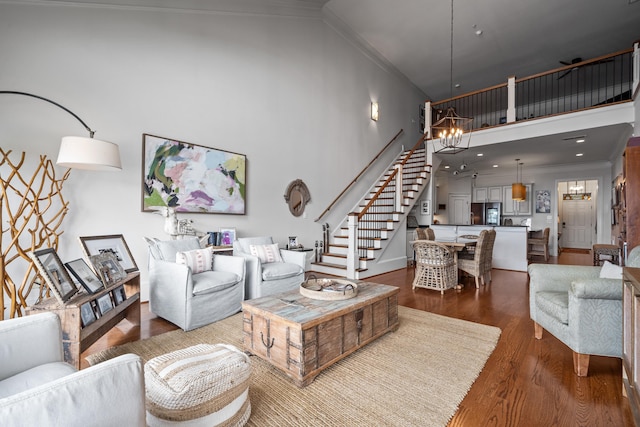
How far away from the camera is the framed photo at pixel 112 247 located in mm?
2721

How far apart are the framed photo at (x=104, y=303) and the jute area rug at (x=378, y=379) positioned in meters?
0.34

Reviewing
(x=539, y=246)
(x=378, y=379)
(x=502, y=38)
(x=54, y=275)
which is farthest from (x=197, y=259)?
(x=539, y=246)

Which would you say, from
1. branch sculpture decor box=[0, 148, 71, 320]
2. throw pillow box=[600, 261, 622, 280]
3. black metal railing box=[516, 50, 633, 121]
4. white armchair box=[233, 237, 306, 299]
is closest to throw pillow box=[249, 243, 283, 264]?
white armchair box=[233, 237, 306, 299]

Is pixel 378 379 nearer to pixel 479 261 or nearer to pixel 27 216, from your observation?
pixel 479 261

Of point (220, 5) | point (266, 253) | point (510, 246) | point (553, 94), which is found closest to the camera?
point (266, 253)

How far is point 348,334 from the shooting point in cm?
221

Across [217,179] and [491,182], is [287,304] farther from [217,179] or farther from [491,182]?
[491,182]

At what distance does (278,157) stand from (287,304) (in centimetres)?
359

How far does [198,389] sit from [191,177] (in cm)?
336

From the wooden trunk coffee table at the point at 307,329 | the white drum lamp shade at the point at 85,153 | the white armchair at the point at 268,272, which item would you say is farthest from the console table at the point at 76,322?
the white armchair at the point at 268,272

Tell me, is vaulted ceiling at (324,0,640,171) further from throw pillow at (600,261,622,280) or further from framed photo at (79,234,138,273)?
framed photo at (79,234,138,273)

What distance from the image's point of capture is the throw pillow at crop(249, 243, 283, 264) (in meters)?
3.86

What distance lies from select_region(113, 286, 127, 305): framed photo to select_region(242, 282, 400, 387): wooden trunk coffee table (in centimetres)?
121

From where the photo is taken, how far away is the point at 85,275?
221 centimetres
